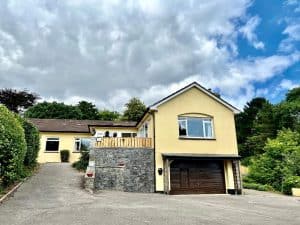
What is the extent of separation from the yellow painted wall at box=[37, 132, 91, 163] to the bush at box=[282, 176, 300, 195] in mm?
18925

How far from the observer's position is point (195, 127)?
62.2ft

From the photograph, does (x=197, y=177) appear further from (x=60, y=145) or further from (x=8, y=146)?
(x=60, y=145)

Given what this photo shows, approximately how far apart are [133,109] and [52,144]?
18.2m

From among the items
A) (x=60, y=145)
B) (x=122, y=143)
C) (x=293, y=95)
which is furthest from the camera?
(x=293, y=95)

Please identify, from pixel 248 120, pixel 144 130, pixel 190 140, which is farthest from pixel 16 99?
pixel 248 120

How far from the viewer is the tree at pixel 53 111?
158ft

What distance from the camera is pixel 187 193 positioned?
17562mm

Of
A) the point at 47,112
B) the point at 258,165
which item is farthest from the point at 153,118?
the point at 47,112

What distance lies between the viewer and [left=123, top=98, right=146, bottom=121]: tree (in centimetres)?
4364

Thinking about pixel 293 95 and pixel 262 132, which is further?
pixel 293 95

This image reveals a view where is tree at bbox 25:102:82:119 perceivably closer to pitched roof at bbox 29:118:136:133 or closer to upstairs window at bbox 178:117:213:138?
pitched roof at bbox 29:118:136:133

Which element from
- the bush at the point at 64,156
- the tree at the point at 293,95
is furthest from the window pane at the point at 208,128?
the tree at the point at 293,95

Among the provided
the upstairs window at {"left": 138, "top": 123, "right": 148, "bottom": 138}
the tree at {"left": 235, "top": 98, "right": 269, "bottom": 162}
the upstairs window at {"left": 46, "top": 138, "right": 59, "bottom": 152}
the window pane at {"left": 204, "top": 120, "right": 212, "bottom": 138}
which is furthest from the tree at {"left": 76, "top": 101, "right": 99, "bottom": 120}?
the window pane at {"left": 204, "top": 120, "right": 212, "bottom": 138}

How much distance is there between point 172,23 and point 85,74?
Answer: 1147 cm
